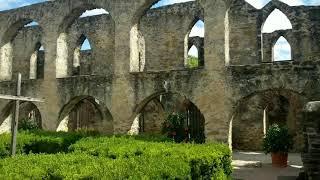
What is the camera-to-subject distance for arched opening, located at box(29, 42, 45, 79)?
71.6ft

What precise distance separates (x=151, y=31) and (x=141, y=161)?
1402 cm

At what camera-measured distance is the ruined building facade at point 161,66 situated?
12.1m

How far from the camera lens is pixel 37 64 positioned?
22750mm

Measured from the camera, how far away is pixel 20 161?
5.98 meters

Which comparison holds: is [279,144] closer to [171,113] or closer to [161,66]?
[171,113]

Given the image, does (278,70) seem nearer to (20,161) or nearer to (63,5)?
(20,161)

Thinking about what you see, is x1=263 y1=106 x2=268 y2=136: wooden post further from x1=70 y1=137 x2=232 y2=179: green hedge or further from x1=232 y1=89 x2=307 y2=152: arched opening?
x1=70 y1=137 x2=232 y2=179: green hedge

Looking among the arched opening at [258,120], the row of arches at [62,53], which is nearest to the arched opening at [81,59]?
the row of arches at [62,53]

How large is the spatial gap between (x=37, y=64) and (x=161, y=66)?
27.6 feet

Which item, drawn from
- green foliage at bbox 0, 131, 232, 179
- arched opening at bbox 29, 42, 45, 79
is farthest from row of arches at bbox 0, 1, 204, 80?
green foliage at bbox 0, 131, 232, 179

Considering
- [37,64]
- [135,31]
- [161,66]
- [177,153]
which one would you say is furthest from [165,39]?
[177,153]

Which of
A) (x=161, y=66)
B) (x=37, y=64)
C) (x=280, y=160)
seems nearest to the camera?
(x=280, y=160)

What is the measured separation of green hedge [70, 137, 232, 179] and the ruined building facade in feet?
13.6

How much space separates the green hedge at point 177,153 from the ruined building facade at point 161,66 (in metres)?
4.14
